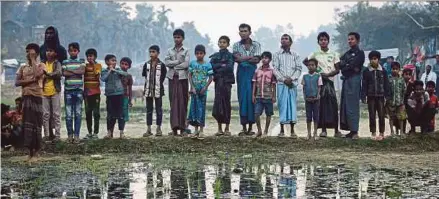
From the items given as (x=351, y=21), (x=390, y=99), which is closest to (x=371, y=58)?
(x=390, y=99)

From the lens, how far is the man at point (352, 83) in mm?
9914

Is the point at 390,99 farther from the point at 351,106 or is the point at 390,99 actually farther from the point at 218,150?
the point at 218,150

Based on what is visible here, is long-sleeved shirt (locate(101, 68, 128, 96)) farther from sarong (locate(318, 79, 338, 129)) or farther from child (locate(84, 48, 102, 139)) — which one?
sarong (locate(318, 79, 338, 129))

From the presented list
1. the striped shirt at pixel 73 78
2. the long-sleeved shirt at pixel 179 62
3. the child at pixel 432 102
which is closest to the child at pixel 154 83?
the long-sleeved shirt at pixel 179 62

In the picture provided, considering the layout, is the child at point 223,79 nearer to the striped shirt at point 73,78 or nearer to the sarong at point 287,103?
the sarong at point 287,103

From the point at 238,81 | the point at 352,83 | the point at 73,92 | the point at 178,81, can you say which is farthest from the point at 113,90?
the point at 352,83

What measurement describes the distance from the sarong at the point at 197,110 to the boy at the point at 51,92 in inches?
84.5

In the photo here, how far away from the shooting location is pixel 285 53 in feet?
33.6

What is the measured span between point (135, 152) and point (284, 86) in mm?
2678

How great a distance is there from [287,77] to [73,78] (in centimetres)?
343

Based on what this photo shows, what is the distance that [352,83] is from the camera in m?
10.0

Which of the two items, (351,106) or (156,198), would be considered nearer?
(156,198)

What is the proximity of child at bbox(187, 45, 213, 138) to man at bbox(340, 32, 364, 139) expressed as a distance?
7.22 ft

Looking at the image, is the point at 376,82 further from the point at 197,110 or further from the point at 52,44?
the point at 52,44
